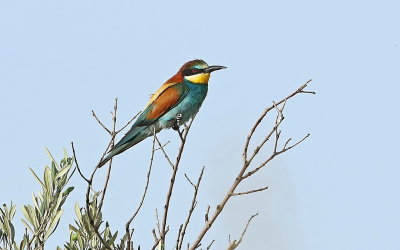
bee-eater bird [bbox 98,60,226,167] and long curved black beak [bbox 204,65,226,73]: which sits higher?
long curved black beak [bbox 204,65,226,73]

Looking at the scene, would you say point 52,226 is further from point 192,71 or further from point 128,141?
point 192,71

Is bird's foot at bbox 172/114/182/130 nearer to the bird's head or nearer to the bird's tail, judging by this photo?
the bird's tail

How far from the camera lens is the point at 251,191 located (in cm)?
288

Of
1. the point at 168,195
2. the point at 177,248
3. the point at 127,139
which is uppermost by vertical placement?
the point at 127,139

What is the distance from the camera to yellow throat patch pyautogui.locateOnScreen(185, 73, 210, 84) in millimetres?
6281

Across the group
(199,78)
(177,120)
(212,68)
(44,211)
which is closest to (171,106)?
(177,120)

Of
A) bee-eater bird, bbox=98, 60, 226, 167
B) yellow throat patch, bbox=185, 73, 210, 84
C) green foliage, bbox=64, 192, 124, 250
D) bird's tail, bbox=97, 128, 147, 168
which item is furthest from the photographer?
yellow throat patch, bbox=185, 73, 210, 84

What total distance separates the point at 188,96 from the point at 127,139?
0.67 metres

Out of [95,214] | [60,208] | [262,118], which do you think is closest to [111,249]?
[95,214]

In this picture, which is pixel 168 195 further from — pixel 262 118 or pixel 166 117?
pixel 166 117

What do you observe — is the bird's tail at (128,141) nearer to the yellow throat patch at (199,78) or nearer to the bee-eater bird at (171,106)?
the bee-eater bird at (171,106)

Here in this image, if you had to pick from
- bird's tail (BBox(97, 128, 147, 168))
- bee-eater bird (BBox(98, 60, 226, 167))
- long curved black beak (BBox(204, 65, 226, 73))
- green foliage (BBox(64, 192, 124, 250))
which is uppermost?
long curved black beak (BBox(204, 65, 226, 73))

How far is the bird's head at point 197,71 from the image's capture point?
20.7 ft

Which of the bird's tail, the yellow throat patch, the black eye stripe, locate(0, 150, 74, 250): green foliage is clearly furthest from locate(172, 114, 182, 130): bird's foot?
locate(0, 150, 74, 250): green foliage
